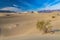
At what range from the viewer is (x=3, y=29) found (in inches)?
80.2

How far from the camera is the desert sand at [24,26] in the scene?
6.69 feet

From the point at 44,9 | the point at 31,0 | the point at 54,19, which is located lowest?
the point at 54,19

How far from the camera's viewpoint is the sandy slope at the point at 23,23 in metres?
2.05

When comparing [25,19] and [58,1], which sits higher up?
[58,1]

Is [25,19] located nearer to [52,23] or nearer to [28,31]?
[28,31]

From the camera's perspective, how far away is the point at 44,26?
2.10m

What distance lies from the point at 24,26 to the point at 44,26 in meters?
0.30

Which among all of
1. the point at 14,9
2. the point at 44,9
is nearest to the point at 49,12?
the point at 44,9

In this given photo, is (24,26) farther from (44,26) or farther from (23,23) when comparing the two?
(44,26)

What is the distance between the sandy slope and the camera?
205cm

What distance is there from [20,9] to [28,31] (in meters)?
0.35

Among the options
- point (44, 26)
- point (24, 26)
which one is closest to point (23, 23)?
point (24, 26)

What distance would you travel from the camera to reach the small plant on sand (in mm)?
2087

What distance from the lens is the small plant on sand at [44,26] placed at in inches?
82.2
